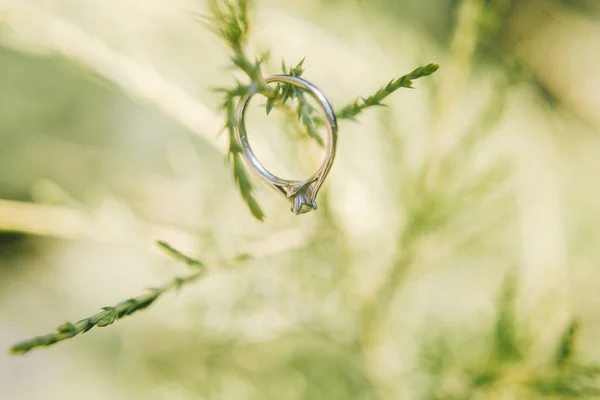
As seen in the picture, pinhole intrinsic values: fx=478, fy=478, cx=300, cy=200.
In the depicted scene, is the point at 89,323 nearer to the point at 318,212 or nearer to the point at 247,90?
the point at 247,90

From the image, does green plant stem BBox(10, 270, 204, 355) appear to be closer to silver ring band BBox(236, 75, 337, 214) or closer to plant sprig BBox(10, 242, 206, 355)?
plant sprig BBox(10, 242, 206, 355)

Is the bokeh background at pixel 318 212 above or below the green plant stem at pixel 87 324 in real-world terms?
above

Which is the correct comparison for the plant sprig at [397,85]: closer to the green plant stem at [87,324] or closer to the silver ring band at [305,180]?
the silver ring band at [305,180]

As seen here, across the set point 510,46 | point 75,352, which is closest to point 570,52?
point 510,46

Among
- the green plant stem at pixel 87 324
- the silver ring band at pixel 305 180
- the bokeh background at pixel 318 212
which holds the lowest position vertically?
the green plant stem at pixel 87 324

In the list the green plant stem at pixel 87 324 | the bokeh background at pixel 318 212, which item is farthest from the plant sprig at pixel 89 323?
the bokeh background at pixel 318 212
